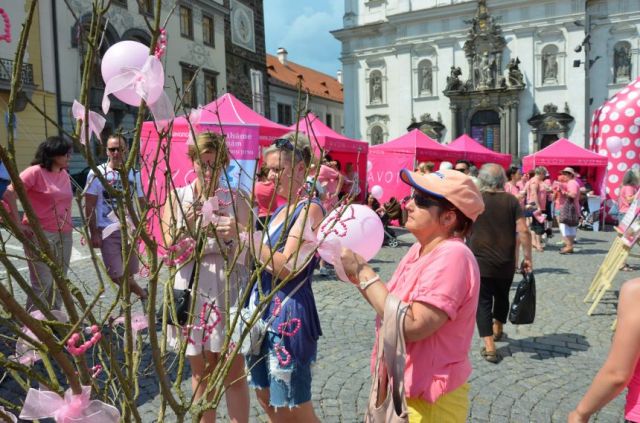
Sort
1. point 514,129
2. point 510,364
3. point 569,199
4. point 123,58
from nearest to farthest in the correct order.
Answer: point 123,58 < point 510,364 < point 569,199 < point 514,129

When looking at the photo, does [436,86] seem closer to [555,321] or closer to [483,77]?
[483,77]

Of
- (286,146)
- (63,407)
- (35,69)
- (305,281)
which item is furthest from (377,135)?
(63,407)

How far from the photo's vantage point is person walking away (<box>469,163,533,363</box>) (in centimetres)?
437

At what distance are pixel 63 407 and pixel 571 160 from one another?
16.0 meters

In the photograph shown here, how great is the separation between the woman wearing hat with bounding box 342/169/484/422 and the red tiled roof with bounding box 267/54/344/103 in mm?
36970

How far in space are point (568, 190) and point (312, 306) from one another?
27.9 ft

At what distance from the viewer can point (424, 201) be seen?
6.17 ft

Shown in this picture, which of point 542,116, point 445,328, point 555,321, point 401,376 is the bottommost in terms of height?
point 555,321

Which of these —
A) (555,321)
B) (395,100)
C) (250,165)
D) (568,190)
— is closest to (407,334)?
(555,321)

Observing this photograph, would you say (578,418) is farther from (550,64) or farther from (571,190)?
(550,64)

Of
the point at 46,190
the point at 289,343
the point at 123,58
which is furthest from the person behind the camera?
the point at 46,190

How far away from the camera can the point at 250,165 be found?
7004 mm

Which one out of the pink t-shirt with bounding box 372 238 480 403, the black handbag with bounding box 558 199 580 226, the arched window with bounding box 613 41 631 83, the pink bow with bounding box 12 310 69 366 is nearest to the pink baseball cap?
the pink t-shirt with bounding box 372 238 480 403

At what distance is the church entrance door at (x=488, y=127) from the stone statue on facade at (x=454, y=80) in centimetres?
211
